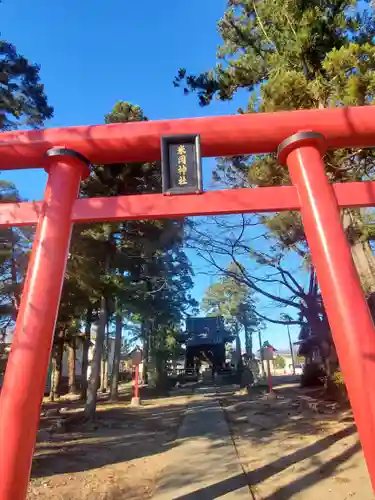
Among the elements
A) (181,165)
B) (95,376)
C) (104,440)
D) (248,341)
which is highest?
(248,341)

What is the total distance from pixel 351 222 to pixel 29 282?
6.65 metres

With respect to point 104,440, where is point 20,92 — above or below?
above

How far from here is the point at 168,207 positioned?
4.11 meters

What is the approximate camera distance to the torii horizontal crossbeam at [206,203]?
4.08 metres

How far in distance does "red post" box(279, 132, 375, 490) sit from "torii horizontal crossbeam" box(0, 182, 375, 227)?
0.69ft

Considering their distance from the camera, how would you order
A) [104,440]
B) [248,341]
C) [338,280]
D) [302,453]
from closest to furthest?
[338,280], [302,453], [104,440], [248,341]

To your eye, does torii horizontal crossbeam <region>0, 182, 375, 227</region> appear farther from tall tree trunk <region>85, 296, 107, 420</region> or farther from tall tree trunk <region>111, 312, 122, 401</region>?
tall tree trunk <region>111, 312, 122, 401</region>

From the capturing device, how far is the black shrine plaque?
4.14 metres

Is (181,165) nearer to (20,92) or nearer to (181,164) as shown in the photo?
(181,164)

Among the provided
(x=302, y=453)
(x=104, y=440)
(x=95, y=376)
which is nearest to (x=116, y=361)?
(x=95, y=376)

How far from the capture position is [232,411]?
1173 cm

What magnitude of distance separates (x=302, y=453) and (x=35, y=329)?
204 inches

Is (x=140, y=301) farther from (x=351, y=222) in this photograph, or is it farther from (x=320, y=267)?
(x=320, y=267)

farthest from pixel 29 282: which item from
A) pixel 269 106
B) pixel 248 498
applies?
pixel 269 106
